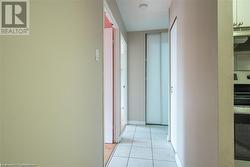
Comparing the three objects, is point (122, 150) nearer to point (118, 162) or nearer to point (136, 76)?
point (118, 162)

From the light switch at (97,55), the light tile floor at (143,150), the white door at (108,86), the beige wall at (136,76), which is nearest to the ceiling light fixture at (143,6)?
the white door at (108,86)

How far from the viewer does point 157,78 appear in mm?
4520

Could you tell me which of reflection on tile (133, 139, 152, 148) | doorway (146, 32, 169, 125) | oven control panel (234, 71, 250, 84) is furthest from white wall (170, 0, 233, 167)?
doorway (146, 32, 169, 125)

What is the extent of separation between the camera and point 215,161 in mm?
1095

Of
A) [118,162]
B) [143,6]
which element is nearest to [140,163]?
[118,162]

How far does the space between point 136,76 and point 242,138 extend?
135 inches

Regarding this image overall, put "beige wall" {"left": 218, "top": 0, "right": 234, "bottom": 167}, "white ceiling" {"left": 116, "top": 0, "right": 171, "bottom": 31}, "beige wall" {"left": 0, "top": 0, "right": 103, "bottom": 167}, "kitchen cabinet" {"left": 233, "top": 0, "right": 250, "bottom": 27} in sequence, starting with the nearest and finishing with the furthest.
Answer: "beige wall" {"left": 0, "top": 0, "right": 103, "bottom": 167}, "beige wall" {"left": 218, "top": 0, "right": 234, "bottom": 167}, "kitchen cabinet" {"left": 233, "top": 0, "right": 250, "bottom": 27}, "white ceiling" {"left": 116, "top": 0, "right": 171, "bottom": 31}

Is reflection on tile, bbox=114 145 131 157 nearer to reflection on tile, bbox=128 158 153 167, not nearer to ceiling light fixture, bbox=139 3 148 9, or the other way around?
reflection on tile, bbox=128 158 153 167

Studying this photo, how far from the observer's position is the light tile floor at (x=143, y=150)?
7.84ft

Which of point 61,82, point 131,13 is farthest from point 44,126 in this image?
point 131,13

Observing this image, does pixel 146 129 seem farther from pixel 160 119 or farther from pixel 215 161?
pixel 215 161

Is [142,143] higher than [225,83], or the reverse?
[225,83]

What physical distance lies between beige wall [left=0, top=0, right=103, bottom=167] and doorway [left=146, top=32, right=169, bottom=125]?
311cm

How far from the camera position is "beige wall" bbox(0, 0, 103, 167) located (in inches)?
32.5
